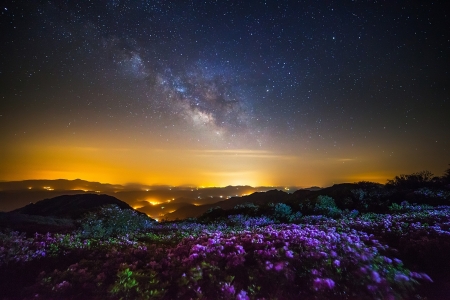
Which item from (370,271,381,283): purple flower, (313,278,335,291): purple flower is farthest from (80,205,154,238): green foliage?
(370,271,381,283): purple flower

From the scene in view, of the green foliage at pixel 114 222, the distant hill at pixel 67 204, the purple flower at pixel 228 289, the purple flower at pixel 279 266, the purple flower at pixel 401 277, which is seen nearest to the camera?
the purple flower at pixel 228 289

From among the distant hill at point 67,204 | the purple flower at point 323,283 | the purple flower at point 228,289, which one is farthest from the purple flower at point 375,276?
the distant hill at point 67,204

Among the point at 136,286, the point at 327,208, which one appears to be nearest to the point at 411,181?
the point at 327,208

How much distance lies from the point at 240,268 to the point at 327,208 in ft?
46.2

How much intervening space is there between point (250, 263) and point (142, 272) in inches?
99.3

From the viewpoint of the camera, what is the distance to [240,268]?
6031 millimetres

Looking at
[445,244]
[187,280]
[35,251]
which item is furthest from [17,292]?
[445,244]

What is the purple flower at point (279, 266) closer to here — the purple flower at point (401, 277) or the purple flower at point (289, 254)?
the purple flower at point (289, 254)

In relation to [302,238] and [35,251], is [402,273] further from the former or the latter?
[35,251]

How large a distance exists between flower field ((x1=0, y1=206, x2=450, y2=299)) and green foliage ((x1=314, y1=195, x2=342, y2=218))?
340 inches

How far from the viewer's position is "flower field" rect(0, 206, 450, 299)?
520 centimetres

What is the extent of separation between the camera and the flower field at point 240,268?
205 inches

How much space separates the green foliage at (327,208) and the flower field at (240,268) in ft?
28.4

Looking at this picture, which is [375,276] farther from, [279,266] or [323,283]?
[279,266]
